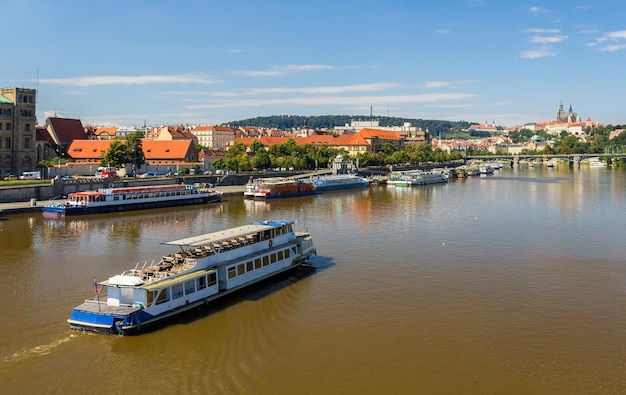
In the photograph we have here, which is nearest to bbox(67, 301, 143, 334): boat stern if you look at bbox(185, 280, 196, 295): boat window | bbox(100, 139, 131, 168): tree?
bbox(185, 280, 196, 295): boat window

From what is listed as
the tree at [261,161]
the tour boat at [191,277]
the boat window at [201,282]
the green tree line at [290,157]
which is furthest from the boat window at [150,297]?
the tree at [261,161]

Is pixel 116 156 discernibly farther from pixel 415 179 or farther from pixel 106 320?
pixel 106 320

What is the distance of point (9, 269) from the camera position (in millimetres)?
29625

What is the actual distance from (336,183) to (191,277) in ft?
224

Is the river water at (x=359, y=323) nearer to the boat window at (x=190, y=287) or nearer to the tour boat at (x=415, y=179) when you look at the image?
the boat window at (x=190, y=287)

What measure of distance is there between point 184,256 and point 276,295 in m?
4.35

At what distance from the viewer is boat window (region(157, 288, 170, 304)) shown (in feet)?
69.5

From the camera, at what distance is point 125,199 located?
180 feet

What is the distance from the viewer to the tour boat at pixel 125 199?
5047cm

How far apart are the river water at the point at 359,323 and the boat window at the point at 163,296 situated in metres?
0.97

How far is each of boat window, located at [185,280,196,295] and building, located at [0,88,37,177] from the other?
179 feet

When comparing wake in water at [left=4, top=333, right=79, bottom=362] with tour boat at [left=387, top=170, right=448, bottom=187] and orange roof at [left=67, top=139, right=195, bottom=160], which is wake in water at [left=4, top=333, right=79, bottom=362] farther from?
tour boat at [left=387, top=170, right=448, bottom=187]

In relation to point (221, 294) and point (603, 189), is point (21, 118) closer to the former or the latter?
point (221, 294)

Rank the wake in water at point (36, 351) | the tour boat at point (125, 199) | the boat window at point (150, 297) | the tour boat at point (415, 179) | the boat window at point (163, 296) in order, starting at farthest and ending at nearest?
→ 1. the tour boat at point (415, 179)
2. the tour boat at point (125, 199)
3. the boat window at point (163, 296)
4. the boat window at point (150, 297)
5. the wake in water at point (36, 351)
